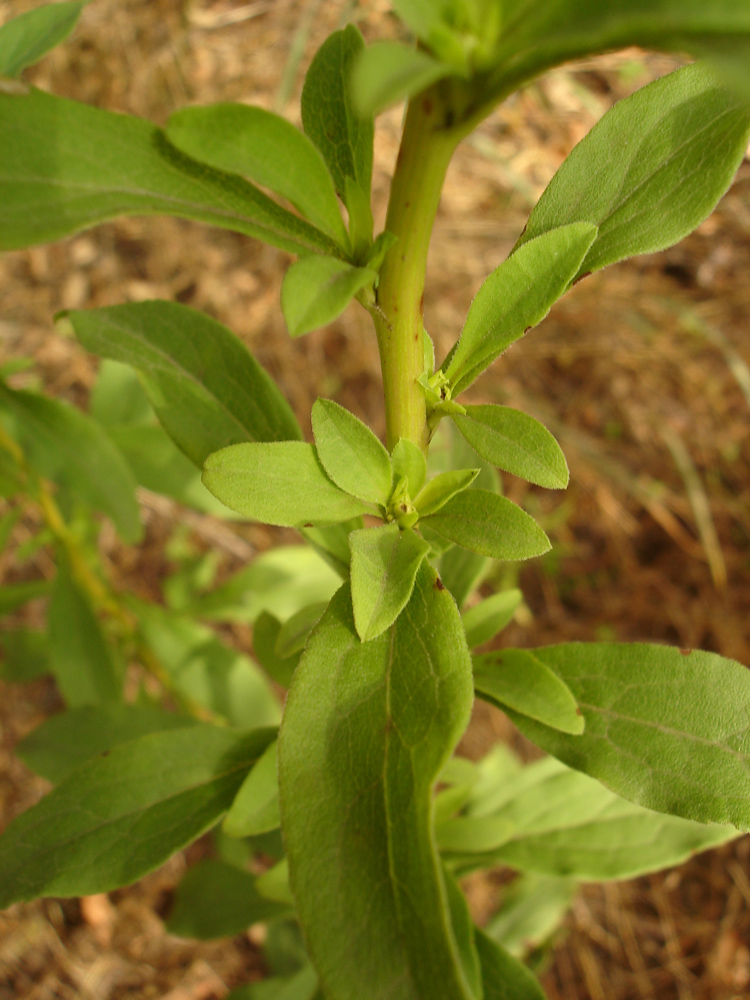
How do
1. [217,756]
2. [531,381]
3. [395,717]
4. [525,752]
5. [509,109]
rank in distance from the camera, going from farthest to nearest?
[509,109]
[531,381]
[525,752]
[217,756]
[395,717]

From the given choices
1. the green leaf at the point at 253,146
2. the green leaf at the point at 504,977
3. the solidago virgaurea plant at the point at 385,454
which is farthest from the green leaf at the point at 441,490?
the green leaf at the point at 504,977

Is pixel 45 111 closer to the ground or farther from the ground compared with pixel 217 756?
farther from the ground

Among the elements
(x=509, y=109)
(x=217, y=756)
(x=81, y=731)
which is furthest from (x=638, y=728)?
(x=509, y=109)

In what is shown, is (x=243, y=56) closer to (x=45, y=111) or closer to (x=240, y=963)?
(x=45, y=111)

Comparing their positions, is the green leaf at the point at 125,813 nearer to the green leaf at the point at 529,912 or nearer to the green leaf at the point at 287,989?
the green leaf at the point at 287,989

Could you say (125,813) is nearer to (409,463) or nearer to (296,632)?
(296,632)

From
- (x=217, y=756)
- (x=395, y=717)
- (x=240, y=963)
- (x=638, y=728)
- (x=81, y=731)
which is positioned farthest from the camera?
(x=240, y=963)
